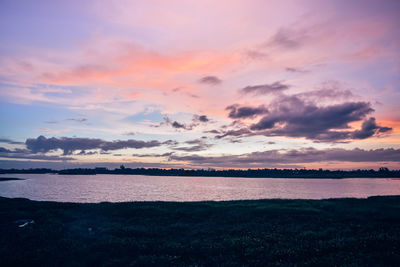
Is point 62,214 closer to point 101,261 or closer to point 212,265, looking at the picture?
point 101,261

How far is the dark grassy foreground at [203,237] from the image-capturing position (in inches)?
783

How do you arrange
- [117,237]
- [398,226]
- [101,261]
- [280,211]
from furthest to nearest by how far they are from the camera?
1. [280,211]
2. [398,226]
3. [117,237]
4. [101,261]

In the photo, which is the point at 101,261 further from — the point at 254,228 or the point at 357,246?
the point at 357,246

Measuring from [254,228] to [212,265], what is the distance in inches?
444

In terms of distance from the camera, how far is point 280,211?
121 feet

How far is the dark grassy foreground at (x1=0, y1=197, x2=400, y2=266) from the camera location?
65.3 ft

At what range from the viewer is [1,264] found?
63.3 feet

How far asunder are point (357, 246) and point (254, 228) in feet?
32.9

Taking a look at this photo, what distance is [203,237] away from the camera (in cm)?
2602

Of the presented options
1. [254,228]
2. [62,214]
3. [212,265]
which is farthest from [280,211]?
[62,214]

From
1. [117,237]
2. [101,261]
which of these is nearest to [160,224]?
[117,237]

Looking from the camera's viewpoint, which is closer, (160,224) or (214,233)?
(214,233)

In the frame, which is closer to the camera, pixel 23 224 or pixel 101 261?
pixel 101 261

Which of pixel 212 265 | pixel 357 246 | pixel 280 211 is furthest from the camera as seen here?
pixel 280 211
